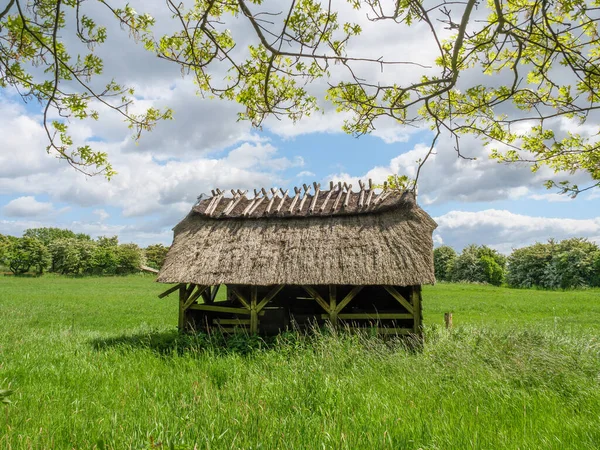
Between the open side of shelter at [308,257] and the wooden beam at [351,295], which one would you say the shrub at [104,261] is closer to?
the open side of shelter at [308,257]

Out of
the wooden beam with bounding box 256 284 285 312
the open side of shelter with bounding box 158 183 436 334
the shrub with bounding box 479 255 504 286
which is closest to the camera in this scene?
the open side of shelter with bounding box 158 183 436 334

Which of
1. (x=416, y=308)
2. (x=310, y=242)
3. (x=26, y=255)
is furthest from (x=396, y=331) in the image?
(x=26, y=255)

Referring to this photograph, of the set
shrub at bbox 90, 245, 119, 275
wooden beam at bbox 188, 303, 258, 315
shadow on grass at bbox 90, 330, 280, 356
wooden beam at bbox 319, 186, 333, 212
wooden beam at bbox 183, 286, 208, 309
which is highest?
wooden beam at bbox 319, 186, 333, 212

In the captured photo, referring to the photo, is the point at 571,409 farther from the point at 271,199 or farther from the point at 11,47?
the point at 271,199

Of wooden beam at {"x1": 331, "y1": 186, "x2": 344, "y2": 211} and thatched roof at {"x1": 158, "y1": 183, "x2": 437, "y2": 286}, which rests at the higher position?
wooden beam at {"x1": 331, "y1": 186, "x2": 344, "y2": 211}

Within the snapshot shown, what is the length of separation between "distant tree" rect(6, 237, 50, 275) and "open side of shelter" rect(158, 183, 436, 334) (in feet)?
147

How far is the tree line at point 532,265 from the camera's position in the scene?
42000 millimetres

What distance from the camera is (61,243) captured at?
54.3 meters

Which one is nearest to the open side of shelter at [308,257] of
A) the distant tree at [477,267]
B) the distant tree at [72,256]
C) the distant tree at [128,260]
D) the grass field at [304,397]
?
the grass field at [304,397]

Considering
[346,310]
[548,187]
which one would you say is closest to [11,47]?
[548,187]

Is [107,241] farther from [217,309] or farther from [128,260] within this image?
[217,309]

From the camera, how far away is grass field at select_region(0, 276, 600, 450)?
12.0 ft

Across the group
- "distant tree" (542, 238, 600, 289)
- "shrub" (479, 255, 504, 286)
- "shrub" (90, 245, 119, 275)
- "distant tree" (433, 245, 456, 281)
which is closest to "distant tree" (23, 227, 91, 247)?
"shrub" (90, 245, 119, 275)

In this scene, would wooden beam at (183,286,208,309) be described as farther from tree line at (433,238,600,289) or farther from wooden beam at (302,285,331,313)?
tree line at (433,238,600,289)
